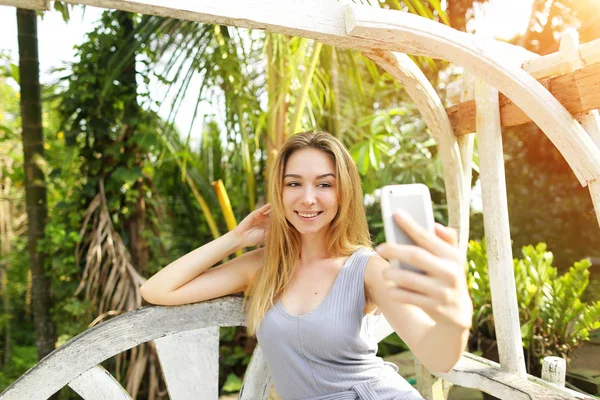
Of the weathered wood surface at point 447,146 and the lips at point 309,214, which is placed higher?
the weathered wood surface at point 447,146

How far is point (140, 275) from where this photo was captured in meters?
3.47

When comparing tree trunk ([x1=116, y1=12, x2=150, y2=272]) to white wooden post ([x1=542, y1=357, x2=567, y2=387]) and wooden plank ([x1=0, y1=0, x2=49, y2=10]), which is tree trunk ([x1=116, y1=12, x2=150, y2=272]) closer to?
wooden plank ([x1=0, y1=0, x2=49, y2=10])

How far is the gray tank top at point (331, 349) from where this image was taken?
1523mm

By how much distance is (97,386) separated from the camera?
5.47 feet

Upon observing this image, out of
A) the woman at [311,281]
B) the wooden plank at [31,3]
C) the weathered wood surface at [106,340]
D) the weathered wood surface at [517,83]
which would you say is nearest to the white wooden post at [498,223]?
the weathered wood surface at [517,83]

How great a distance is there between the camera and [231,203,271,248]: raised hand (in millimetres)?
1735

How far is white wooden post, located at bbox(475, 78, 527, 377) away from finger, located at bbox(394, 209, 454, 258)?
3.76 feet

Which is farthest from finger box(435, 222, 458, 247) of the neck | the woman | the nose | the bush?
the bush

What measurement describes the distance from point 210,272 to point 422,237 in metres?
1.05

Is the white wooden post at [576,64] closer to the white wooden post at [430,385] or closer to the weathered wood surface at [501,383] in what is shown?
the weathered wood surface at [501,383]

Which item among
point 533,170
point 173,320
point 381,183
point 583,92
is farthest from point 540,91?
point 533,170

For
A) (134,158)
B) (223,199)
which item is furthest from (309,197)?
(134,158)

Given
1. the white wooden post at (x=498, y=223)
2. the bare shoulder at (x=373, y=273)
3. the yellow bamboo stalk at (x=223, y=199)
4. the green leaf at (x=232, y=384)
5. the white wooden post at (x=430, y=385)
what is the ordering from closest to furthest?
the bare shoulder at (x=373, y=273)
the white wooden post at (x=498, y=223)
the white wooden post at (x=430, y=385)
the yellow bamboo stalk at (x=223, y=199)
the green leaf at (x=232, y=384)

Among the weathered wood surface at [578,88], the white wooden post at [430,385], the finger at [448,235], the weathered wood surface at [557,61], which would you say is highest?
the weathered wood surface at [557,61]
